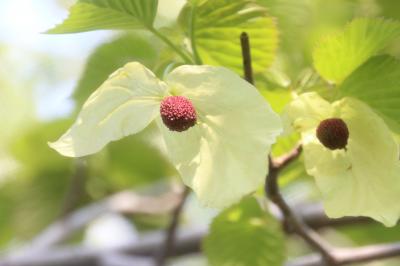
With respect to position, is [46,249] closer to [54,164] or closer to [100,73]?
[54,164]

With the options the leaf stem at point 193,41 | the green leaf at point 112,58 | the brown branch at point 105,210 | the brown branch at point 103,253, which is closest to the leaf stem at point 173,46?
the leaf stem at point 193,41

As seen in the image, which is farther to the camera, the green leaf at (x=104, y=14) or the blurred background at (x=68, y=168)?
the blurred background at (x=68, y=168)

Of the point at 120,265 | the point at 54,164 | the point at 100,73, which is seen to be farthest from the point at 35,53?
the point at 100,73

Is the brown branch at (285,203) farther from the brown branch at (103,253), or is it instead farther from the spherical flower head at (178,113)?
the brown branch at (103,253)

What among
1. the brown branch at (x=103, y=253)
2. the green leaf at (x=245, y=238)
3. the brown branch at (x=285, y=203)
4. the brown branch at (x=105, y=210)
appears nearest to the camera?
the brown branch at (x=285, y=203)

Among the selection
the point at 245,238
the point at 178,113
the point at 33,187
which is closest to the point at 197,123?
the point at 178,113

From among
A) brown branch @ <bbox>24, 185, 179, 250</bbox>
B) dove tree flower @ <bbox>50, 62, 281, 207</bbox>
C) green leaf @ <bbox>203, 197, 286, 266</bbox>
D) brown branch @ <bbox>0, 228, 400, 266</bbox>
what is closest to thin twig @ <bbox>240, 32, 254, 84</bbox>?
dove tree flower @ <bbox>50, 62, 281, 207</bbox>
